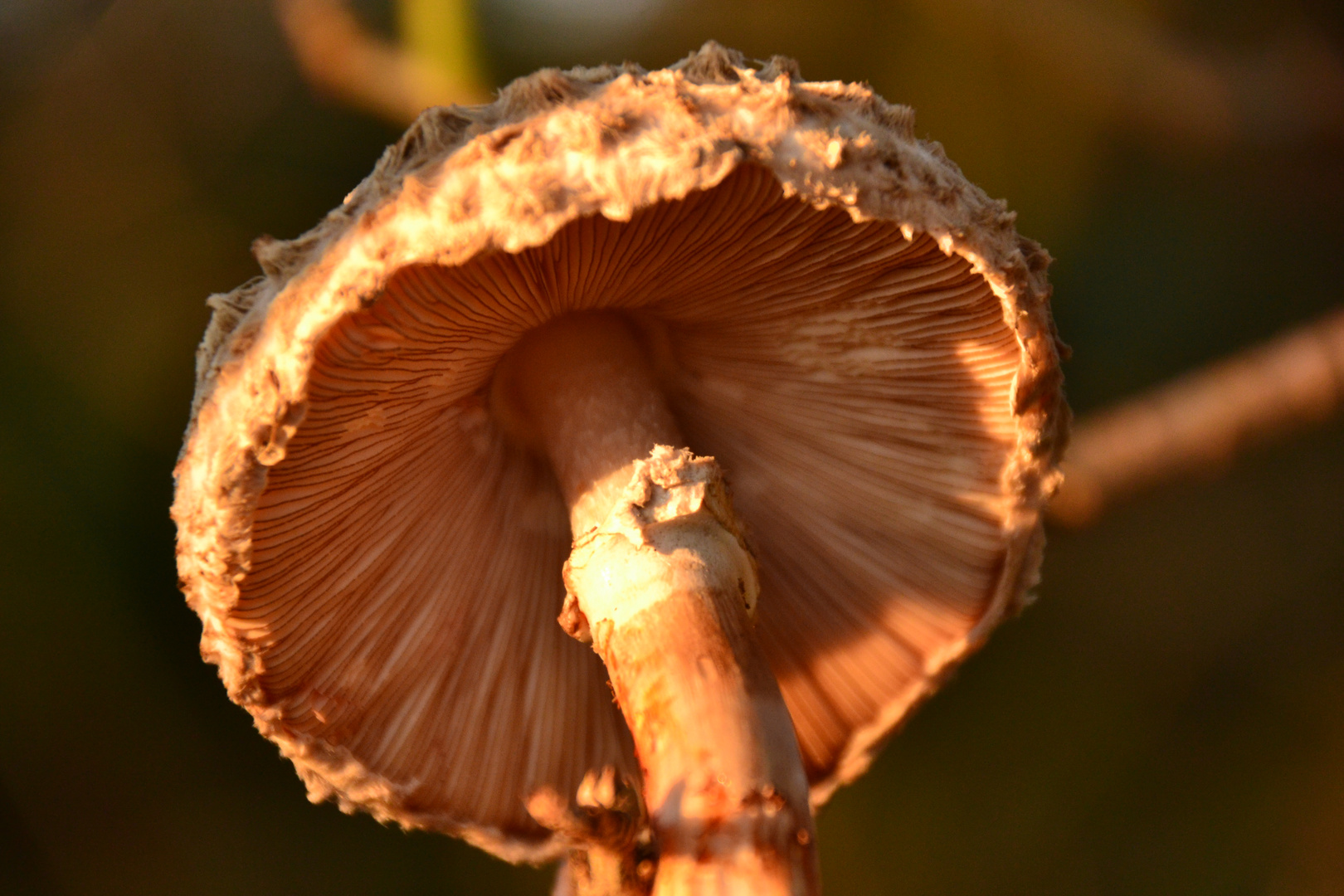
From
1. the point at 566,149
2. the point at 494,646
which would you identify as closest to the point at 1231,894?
the point at 494,646

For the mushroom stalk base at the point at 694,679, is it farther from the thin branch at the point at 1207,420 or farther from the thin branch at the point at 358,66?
the thin branch at the point at 358,66

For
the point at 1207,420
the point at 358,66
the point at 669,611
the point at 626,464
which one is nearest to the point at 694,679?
the point at 669,611

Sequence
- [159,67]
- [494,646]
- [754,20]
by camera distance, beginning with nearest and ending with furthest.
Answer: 1. [494,646]
2. [159,67]
3. [754,20]

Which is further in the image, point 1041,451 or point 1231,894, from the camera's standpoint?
point 1231,894

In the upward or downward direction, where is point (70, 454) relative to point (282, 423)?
upward

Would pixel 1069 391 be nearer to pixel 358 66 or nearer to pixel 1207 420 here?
pixel 1207 420

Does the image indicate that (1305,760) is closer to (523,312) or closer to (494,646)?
(494,646)

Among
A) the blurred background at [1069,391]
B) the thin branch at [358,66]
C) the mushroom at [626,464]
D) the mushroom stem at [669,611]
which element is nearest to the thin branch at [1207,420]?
the blurred background at [1069,391]
